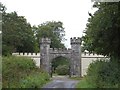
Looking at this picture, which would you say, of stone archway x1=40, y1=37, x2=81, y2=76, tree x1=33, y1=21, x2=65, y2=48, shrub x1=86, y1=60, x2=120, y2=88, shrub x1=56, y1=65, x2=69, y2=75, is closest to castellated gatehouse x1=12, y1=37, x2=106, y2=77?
stone archway x1=40, y1=37, x2=81, y2=76

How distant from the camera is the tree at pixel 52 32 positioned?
247 feet

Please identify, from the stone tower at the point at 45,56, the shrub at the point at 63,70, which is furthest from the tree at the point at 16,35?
the shrub at the point at 63,70

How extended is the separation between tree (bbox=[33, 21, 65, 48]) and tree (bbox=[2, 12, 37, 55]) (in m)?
10.4

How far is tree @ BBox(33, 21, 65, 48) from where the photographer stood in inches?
2963

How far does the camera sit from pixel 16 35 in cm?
5150

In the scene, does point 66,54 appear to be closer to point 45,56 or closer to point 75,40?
point 75,40

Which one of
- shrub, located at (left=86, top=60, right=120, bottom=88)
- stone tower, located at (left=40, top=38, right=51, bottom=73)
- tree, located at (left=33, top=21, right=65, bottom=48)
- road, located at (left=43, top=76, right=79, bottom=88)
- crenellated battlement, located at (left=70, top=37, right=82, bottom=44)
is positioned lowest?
road, located at (left=43, top=76, right=79, bottom=88)

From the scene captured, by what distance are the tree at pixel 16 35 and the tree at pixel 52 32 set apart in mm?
10440

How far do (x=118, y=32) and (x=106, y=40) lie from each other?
1.33 meters

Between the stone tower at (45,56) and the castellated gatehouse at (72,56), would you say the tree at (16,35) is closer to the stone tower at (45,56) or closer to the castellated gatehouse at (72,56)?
the castellated gatehouse at (72,56)

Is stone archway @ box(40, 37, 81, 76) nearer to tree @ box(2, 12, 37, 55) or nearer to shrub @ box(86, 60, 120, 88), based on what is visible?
tree @ box(2, 12, 37, 55)

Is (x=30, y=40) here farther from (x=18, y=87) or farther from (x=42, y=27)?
(x=18, y=87)

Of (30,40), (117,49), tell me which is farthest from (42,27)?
(117,49)

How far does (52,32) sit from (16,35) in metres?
27.8
